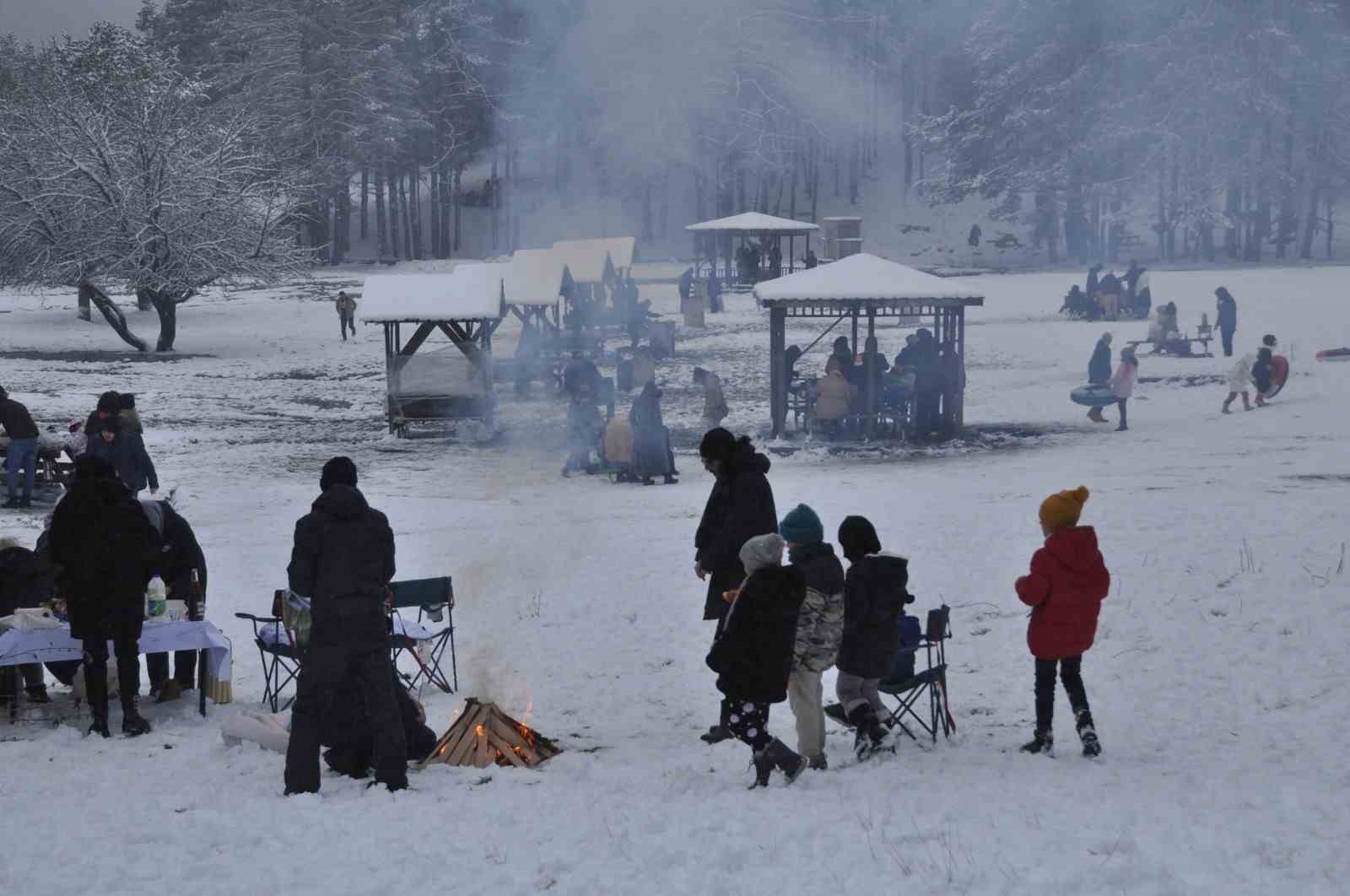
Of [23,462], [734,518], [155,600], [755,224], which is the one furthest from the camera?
[755,224]

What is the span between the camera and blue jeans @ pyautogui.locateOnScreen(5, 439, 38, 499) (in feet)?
53.4

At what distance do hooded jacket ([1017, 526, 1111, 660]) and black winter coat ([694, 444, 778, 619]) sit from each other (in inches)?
59.5

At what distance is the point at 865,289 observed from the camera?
20.1m

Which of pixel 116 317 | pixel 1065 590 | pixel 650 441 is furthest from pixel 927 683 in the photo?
pixel 116 317

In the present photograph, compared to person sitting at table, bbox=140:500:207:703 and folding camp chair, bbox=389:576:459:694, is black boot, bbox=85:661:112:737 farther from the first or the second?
folding camp chair, bbox=389:576:459:694

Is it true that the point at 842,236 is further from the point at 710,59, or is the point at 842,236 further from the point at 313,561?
the point at 313,561

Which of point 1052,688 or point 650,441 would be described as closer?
point 1052,688

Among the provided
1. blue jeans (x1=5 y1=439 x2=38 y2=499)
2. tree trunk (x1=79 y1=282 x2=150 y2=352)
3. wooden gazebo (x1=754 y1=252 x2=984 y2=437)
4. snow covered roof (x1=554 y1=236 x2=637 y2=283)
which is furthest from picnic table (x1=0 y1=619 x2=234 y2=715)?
tree trunk (x1=79 y1=282 x2=150 y2=352)

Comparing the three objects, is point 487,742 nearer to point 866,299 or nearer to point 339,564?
point 339,564

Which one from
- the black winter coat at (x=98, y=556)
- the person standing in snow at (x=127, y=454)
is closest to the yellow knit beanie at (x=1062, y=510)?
the black winter coat at (x=98, y=556)

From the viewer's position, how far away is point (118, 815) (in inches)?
256

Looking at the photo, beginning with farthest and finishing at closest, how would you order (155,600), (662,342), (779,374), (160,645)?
(662,342), (779,374), (155,600), (160,645)

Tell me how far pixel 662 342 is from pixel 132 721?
76.1 feet

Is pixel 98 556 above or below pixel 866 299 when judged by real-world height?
below
